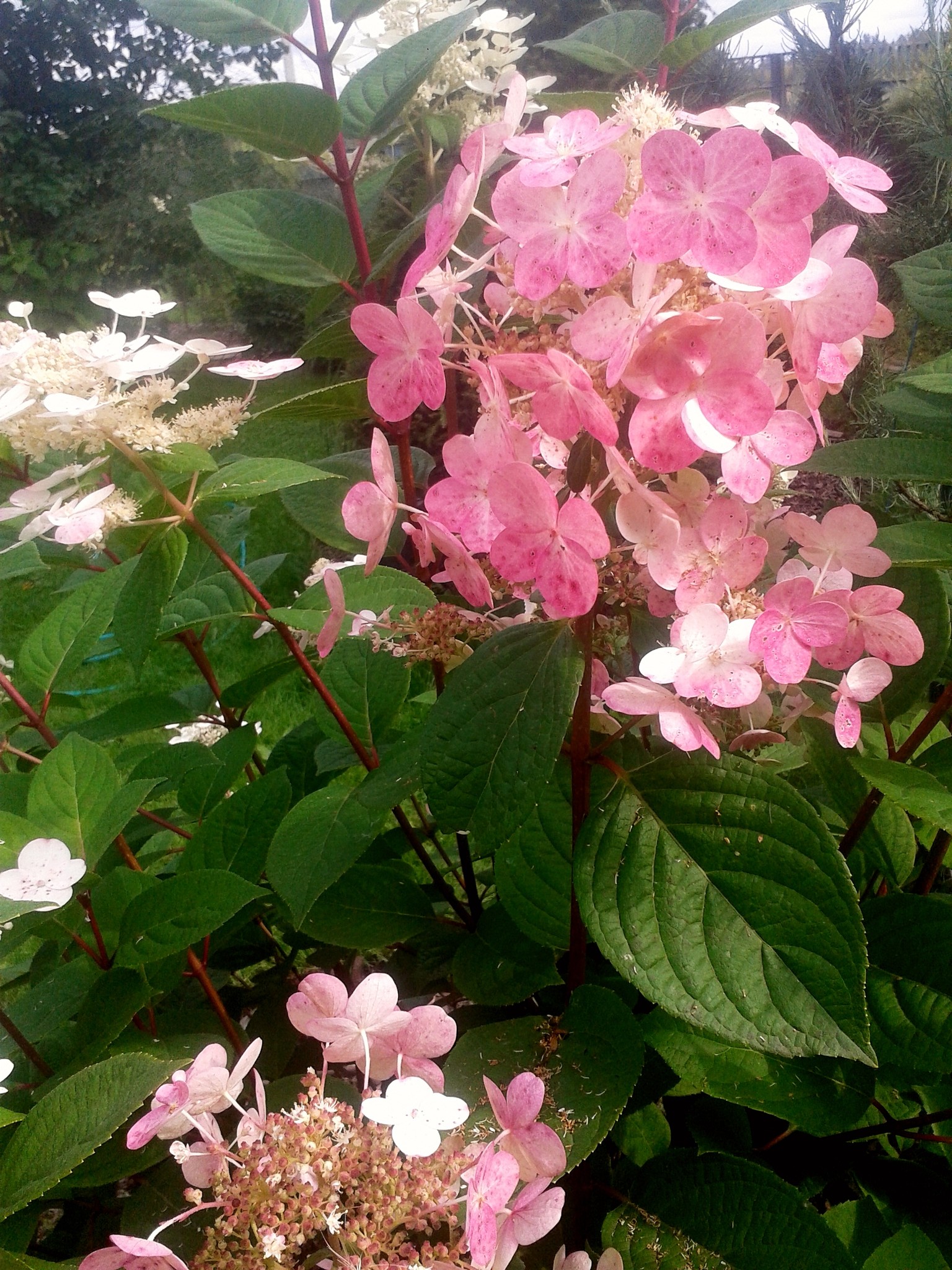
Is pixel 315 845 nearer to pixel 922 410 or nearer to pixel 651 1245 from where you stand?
pixel 651 1245

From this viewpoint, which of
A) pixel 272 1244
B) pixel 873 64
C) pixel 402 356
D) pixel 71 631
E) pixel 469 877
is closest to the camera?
pixel 272 1244

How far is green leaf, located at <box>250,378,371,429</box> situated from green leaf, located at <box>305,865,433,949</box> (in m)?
0.46

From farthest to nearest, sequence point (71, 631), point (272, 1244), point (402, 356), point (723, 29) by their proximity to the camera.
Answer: point (71, 631) → point (723, 29) → point (402, 356) → point (272, 1244)

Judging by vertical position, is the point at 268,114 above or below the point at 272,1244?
above

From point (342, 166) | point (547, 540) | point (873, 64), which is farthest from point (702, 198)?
point (873, 64)

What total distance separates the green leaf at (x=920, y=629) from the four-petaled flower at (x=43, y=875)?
2.14 ft

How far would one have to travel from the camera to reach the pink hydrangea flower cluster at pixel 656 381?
0.39 m

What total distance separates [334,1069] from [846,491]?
206 centimetres

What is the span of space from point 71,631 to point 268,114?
2.00 ft

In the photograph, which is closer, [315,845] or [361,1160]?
[361,1160]

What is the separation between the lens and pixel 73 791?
74 cm

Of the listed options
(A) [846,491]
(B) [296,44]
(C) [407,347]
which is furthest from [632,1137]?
(A) [846,491]

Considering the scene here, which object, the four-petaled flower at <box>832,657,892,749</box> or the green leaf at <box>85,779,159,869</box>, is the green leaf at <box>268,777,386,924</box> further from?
the four-petaled flower at <box>832,657,892,749</box>

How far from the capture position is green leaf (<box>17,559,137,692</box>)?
1.01 m
